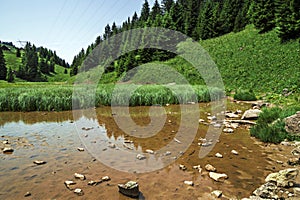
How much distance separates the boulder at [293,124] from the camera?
714 centimetres

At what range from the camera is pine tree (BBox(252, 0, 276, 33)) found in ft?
99.2

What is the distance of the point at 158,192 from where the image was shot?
14.0 ft

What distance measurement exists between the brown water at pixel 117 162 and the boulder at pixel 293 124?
3.12 ft

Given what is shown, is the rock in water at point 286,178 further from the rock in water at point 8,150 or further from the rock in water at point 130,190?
the rock in water at point 8,150

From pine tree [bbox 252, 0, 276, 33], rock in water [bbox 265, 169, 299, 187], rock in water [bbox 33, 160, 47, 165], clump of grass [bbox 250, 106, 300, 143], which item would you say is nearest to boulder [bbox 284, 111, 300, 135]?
clump of grass [bbox 250, 106, 300, 143]

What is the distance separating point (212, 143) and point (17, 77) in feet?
272

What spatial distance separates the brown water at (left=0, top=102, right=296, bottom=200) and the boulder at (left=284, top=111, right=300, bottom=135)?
0.95m

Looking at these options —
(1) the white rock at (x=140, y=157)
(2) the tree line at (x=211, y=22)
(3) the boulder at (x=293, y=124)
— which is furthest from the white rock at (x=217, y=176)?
(2) the tree line at (x=211, y=22)

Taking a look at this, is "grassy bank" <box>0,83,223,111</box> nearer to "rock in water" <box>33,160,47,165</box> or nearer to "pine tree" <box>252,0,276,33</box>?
"rock in water" <box>33,160,47,165</box>

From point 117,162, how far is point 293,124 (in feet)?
19.4

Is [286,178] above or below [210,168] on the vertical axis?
above

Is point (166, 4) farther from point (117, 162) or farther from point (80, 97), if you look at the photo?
point (117, 162)

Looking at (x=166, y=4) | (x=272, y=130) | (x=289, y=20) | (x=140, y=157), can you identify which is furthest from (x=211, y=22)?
(x=140, y=157)

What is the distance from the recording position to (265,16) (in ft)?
99.8
